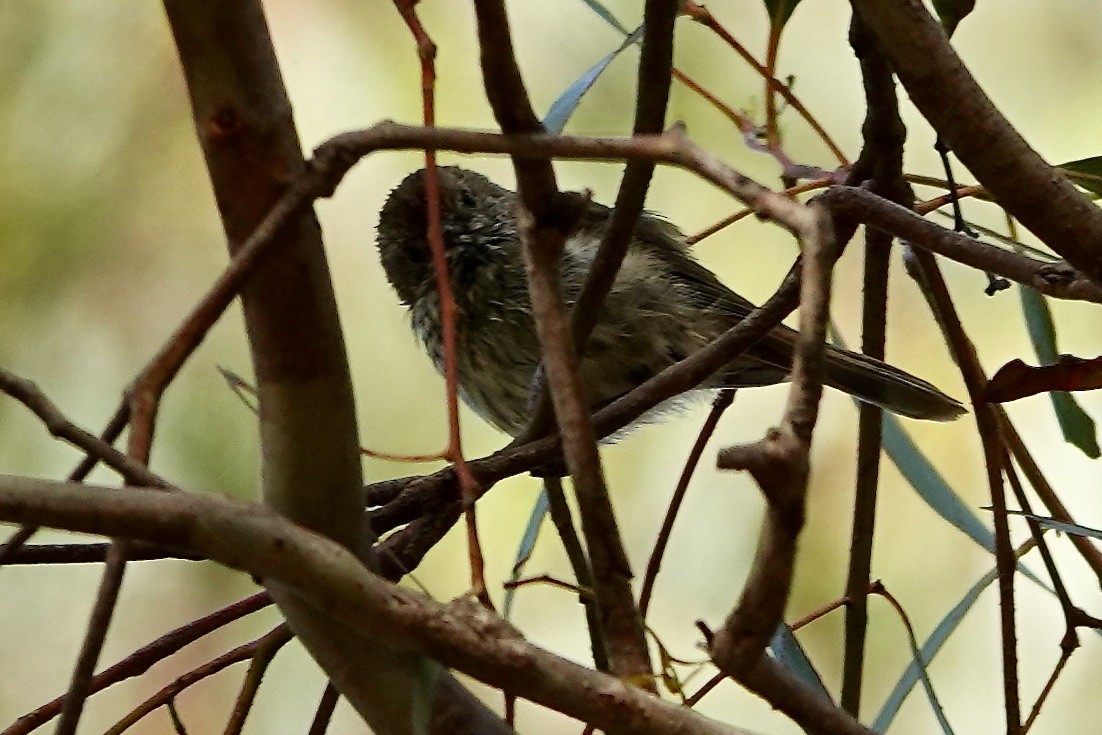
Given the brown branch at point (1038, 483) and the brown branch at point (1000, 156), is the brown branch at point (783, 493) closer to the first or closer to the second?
the brown branch at point (1000, 156)

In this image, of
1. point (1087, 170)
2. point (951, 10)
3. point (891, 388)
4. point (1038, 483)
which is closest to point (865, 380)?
point (891, 388)

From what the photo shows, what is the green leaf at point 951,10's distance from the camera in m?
0.90

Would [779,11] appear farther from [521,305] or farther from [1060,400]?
[521,305]

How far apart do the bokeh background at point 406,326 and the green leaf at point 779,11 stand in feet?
2.43

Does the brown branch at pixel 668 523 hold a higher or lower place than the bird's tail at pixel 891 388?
lower

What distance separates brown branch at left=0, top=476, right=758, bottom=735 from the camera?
48 cm

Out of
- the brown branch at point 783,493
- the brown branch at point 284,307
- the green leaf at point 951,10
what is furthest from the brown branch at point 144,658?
the green leaf at point 951,10

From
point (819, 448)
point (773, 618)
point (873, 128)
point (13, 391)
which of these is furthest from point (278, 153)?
point (819, 448)

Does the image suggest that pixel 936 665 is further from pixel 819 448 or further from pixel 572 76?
pixel 572 76

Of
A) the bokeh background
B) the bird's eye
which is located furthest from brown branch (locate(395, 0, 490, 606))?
the bokeh background

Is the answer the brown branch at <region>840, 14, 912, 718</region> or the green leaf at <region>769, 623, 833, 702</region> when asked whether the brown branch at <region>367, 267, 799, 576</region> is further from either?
the green leaf at <region>769, 623, 833, 702</region>

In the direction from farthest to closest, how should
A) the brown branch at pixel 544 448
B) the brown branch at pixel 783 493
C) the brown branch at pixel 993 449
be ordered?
the brown branch at pixel 993 449 < the brown branch at pixel 544 448 < the brown branch at pixel 783 493

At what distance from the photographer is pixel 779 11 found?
40.4 inches

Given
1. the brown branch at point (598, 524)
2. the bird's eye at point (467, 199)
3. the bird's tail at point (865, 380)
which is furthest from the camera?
the bird's eye at point (467, 199)
